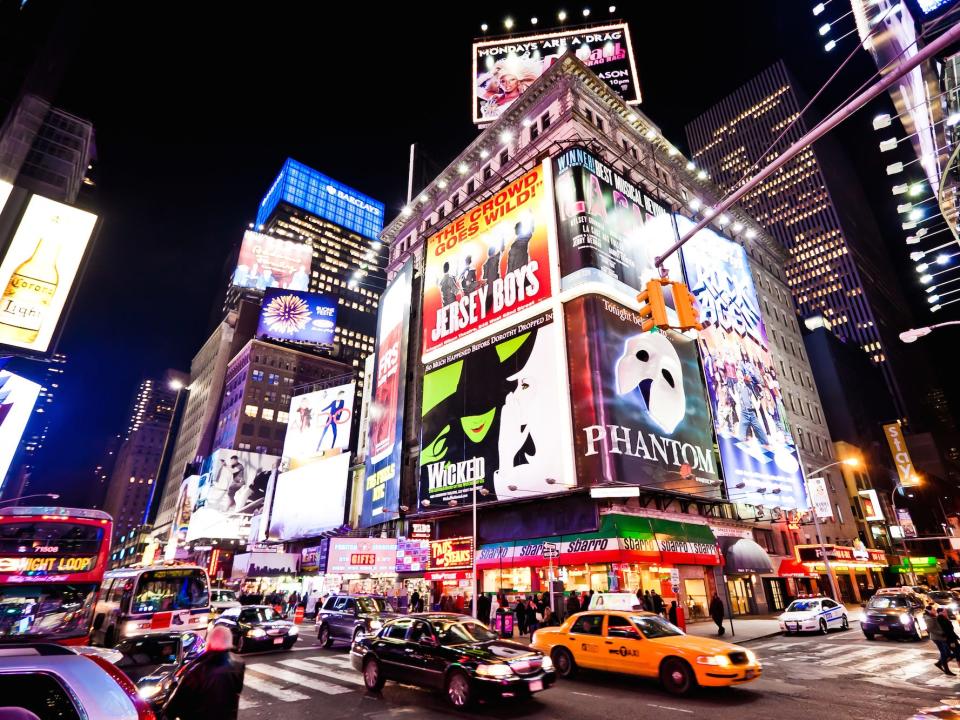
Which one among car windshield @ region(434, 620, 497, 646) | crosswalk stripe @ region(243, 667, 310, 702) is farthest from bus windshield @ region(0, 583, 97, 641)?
car windshield @ region(434, 620, 497, 646)

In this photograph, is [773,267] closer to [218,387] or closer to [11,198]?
[11,198]

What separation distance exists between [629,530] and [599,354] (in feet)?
31.9

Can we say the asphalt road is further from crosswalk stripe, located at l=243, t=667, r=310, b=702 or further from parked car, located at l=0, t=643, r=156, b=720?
parked car, located at l=0, t=643, r=156, b=720

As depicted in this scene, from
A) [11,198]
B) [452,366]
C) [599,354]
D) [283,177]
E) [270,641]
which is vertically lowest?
[270,641]

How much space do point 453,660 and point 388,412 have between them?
32.5m

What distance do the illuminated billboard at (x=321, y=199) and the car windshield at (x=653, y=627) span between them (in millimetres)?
156804

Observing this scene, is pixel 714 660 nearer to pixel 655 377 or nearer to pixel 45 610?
pixel 45 610

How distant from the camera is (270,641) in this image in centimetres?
1773

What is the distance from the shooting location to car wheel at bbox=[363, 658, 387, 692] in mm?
11273

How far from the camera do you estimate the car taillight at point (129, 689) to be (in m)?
3.78

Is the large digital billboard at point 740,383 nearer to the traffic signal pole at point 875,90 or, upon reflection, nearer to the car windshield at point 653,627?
the car windshield at point 653,627

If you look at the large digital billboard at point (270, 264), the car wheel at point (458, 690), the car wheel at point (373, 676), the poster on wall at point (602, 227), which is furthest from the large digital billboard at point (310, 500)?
the car wheel at point (458, 690)

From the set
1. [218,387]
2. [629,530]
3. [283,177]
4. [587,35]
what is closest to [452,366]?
[629,530]

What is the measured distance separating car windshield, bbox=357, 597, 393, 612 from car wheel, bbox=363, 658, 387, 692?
355 inches
